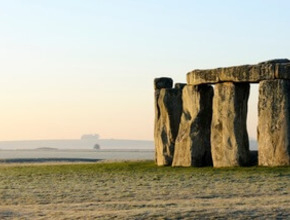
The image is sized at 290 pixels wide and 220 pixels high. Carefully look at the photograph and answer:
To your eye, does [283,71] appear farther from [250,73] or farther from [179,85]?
[179,85]

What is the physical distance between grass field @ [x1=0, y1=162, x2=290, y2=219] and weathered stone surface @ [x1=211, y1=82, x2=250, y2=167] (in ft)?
2.83

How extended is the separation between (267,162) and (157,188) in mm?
5027

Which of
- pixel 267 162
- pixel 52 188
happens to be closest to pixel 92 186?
pixel 52 188

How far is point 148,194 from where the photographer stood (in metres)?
16.7

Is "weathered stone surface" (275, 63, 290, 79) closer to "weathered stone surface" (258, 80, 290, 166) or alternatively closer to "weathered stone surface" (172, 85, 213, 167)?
"weathered stone surface" (258, 80, 290, 166)

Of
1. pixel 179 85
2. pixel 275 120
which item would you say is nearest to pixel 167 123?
pixel 179 85

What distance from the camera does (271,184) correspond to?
58.2ft

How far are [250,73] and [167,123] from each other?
15.4 ft

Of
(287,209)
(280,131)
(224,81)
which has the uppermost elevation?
(224,81)

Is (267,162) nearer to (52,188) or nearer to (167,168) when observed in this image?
(167,168)

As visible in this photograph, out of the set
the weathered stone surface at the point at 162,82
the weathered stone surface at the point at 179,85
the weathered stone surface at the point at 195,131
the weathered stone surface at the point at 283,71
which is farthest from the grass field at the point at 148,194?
the weathered stone surface at the point at 162,82

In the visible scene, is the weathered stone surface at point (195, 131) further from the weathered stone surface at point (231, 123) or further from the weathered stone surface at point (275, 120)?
the weathered stone surface at point (275, 120)

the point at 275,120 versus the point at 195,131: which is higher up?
the point at 275,120

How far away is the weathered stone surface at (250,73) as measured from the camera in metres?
20.9
